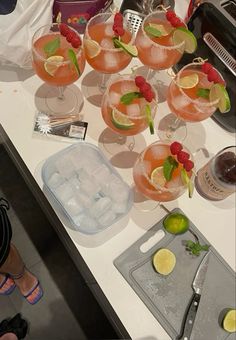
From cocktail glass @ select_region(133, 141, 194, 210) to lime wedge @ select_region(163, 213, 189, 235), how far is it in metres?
0.10

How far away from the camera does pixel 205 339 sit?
952mm

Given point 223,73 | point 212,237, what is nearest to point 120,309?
point 212,237

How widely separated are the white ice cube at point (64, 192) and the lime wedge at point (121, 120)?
0.21m

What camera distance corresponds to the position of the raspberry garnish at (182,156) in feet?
2.91

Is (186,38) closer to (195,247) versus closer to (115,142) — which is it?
(115,142)

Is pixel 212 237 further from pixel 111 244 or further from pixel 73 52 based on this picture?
pixel 73 52

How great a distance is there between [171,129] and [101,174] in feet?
1.04

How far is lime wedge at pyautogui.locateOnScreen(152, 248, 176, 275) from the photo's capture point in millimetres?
972

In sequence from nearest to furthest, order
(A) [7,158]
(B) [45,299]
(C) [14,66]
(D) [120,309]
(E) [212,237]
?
(D) [120,309]
(E) [212,237]
(C) [14,66]
(B) [45,299]
(A) [7,158]

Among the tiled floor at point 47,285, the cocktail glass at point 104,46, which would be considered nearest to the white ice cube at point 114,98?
the cocktail glass at point 104,46

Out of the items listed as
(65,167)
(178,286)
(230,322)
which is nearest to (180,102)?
(65,167)

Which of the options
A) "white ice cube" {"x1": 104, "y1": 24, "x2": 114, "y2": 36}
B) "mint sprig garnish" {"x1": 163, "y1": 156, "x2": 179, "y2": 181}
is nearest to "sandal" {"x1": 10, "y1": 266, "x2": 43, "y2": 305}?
"mint sprig garnish" {"x1": 163, "y1": 156, "x2": 179, "y2": 181}

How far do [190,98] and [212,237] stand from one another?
409 millimetres

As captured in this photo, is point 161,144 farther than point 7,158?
No
